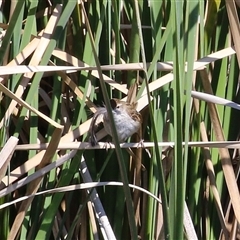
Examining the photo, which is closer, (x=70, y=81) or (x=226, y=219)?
(x=70, y=81)

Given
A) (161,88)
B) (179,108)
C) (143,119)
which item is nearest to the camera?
(179,108)

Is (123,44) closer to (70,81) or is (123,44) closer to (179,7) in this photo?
(70,81)

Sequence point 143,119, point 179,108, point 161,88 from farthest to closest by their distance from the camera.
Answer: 1. point 143,119
2. point 161,88
3. point 179,108

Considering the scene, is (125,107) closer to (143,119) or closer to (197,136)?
(143,119)

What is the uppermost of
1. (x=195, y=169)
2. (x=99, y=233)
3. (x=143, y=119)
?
(x=143, y=119)

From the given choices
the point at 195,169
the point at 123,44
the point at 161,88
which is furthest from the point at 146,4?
the point at 195,169

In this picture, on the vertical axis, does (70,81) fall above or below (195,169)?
above
